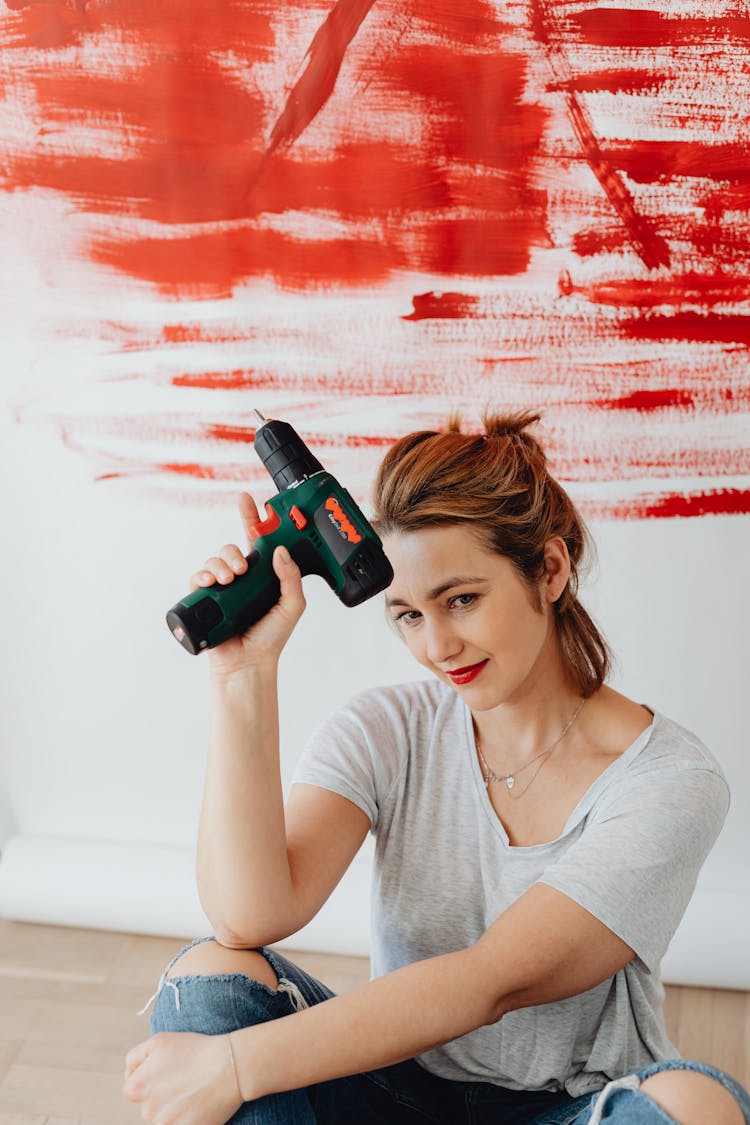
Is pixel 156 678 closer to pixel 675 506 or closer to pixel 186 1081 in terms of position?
pixel 675 506

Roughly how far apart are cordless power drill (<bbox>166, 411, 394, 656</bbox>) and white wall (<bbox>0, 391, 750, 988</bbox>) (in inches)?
34.5

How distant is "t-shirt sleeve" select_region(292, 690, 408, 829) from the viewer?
55.7 inches

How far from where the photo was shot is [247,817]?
4.26 ft

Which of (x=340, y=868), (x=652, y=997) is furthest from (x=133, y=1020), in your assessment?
(x=652, y=997)

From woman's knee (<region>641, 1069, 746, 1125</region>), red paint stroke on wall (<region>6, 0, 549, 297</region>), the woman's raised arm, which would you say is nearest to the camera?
woman's knee (<region>641, 1069, 746, 1125</region>)

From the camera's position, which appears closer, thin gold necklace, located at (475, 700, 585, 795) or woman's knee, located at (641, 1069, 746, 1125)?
woman's knee, located at (641, 1069, 746, 1125)

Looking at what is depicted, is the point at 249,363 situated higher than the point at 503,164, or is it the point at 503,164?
the point at 503,164

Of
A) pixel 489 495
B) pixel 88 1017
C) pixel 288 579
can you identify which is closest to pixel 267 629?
pixel 288 579

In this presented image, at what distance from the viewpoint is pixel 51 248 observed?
209cm

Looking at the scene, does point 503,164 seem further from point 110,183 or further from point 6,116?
point 6,116

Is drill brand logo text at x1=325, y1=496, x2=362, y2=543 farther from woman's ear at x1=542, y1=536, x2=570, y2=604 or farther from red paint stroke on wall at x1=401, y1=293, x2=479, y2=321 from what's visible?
red paint stroke on wall at x1=401, y1=293, x2=479, y2=321

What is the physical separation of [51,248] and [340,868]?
125 centimetres

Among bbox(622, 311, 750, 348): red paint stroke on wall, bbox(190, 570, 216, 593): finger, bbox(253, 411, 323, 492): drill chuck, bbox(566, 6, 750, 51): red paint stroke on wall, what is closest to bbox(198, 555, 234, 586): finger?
bbox(190, 570, 216, 593): finger

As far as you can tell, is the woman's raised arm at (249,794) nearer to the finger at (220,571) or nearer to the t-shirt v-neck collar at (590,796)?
the finger at (220,571)
